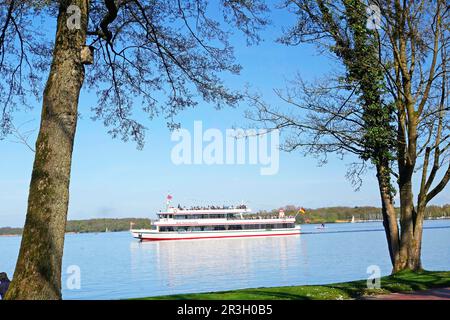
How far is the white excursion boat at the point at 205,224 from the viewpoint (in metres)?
80.3

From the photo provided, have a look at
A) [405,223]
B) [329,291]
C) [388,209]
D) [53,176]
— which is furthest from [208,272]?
A: [53,176]

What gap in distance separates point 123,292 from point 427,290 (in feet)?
65.2

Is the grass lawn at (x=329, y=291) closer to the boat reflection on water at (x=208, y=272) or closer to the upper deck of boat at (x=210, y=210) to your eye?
the boat reflection on water at (x=208, y=272)

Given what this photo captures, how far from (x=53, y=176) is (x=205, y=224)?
7540 centimetres

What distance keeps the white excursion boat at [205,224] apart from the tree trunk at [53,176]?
238 feet

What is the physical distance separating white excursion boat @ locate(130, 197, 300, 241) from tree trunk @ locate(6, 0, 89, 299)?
72.6 m

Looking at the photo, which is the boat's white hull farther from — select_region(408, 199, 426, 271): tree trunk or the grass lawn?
the grass lawn

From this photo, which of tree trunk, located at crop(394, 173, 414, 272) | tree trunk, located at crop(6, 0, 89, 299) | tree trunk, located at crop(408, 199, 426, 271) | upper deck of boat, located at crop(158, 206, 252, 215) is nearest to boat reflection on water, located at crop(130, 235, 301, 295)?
tree trunk, located at crop(394, 173, 414, 272)

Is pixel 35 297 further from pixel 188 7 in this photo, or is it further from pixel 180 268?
pixel 180 268

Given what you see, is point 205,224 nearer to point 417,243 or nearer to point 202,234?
point 202,234

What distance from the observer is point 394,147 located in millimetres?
15062

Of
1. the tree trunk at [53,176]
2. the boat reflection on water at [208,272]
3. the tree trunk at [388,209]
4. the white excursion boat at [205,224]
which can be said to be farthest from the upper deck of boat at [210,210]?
the tree trunk at [53,176]
